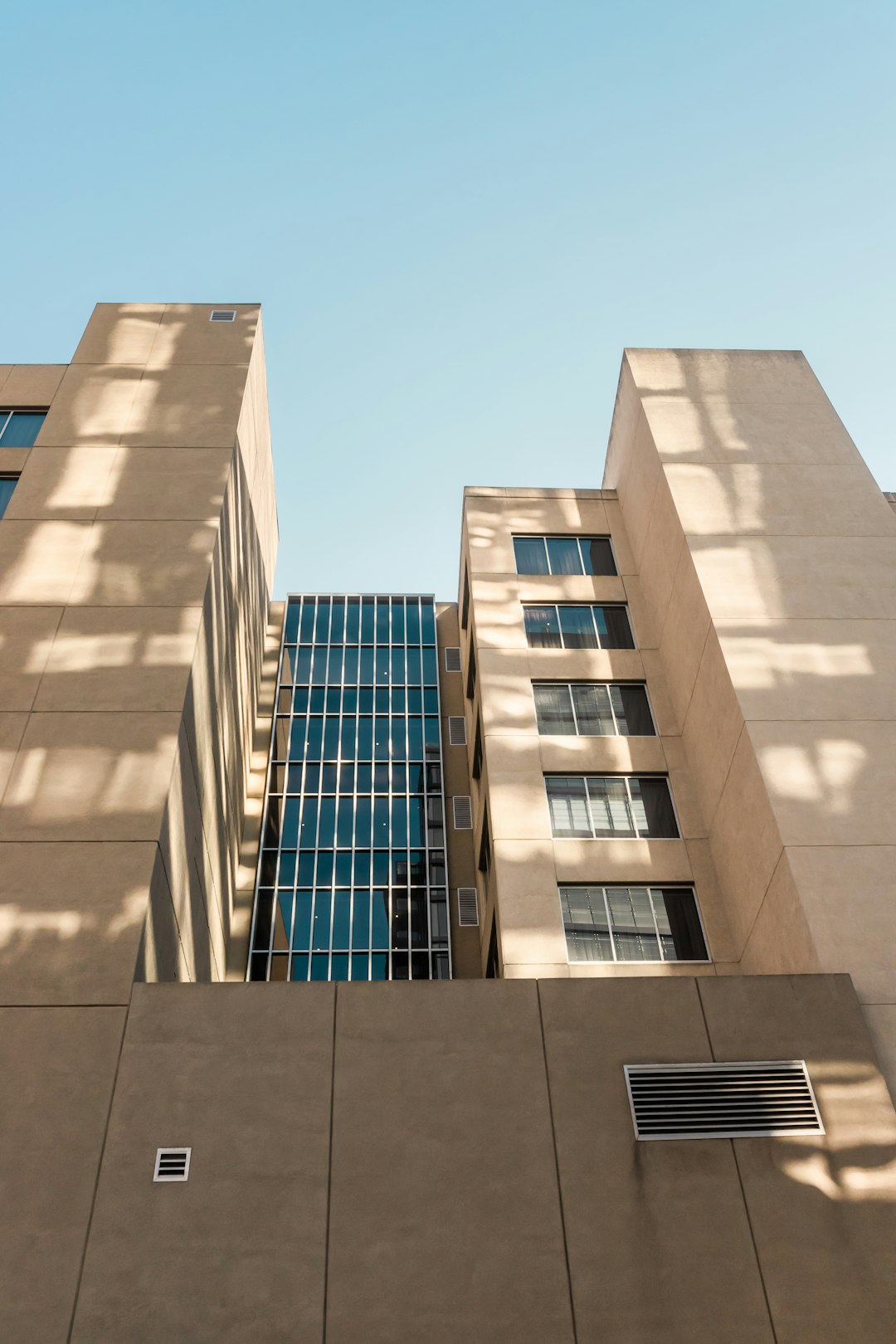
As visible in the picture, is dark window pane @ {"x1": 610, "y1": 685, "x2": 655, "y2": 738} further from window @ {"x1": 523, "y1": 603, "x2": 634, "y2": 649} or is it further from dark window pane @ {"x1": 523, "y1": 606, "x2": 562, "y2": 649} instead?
dark window pane @ {"x1": 523, "y1": 606, "x2": 562, "y2": 649}

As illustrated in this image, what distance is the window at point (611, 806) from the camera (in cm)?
2005

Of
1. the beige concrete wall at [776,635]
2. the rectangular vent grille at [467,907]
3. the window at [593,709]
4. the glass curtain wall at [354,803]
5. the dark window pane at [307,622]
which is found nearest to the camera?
the beige concrete wall at [776,635]

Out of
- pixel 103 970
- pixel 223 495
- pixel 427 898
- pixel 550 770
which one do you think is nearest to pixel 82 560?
pixel 223 495

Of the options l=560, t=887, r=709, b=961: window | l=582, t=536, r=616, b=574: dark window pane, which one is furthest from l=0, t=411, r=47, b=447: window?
l=560, t=887, r=709, b=961: window

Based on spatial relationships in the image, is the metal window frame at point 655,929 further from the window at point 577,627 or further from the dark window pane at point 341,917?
the dark window pane at point 341,917

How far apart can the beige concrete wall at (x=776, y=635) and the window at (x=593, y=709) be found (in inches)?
41.3

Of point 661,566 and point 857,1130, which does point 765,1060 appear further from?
→ point 661,566

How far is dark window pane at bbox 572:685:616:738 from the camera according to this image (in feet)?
71.9

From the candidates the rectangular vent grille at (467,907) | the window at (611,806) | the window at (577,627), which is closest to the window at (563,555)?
the window at (577,627)

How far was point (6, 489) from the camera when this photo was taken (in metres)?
20.6

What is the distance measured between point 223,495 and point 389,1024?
39.3ft

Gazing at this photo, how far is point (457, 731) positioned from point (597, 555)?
7.24 metres

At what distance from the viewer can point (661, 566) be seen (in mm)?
22906

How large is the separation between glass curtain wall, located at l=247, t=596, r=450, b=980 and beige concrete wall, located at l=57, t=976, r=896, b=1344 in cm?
1089
